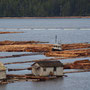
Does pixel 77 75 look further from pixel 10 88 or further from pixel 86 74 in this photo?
pixel 10 88

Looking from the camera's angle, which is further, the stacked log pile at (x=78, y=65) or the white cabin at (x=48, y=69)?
the stacked log pile at (x=78, y=65)

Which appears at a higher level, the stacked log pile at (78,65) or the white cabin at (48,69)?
the white cabin at (48,69)

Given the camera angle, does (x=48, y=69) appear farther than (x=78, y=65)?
No

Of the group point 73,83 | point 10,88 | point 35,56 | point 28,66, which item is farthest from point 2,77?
point 35,56

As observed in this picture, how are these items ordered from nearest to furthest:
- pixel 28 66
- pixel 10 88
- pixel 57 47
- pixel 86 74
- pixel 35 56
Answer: pixel 10 88
pixel 86 74
pixel 28 66
pixel 35 56
pixel 57 47

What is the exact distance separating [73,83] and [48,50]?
30487 mm

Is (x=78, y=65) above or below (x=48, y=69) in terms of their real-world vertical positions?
below

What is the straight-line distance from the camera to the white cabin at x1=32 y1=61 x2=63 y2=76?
5367cm

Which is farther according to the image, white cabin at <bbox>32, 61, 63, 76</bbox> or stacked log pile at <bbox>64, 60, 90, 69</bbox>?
stacked log pile at <bbox>64, 60, 90, 69</bbox>

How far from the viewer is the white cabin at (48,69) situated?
5367 cm

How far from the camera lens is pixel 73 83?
5259 centimetres

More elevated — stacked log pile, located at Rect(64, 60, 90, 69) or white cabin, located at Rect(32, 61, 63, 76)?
white cabin, located at Rect(32, 61, 63, 76)

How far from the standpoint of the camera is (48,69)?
177 ft

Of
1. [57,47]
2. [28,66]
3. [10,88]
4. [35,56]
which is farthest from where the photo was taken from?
[57,47]
